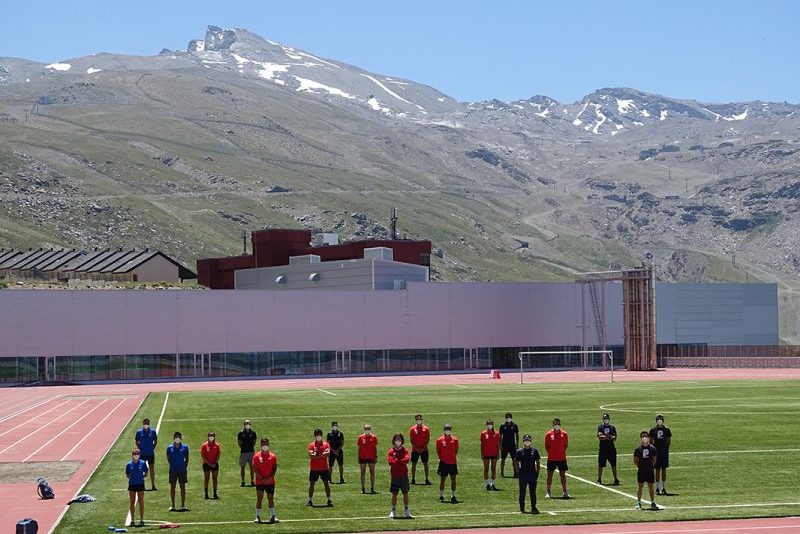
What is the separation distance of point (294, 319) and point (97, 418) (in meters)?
55.5

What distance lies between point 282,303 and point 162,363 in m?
13.6

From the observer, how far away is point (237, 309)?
387ft

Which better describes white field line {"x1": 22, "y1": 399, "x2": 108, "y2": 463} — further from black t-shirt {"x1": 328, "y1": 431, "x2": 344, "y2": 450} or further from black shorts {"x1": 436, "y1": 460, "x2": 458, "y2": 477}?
black shorts {"x1": 436, "y1": 460, "x2": 458, "y2": 477}

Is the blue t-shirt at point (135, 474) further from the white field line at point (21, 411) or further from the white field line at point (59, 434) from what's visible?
the white field line at point (21, 411)

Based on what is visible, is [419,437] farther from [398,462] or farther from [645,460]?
[645,460]

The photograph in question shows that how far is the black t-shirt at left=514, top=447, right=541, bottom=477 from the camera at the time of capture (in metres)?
31.8

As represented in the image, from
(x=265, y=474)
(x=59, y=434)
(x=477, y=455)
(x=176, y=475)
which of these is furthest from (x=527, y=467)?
(x=59, y=434)

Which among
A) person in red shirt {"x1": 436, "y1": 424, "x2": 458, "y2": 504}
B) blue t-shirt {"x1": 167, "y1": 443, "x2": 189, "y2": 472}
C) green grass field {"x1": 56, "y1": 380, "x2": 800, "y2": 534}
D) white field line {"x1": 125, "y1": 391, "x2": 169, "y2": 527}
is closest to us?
white field line {"x1": 125, "y1": 391, "x2": 169, "y2": 527}

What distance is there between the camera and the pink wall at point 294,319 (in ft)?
362

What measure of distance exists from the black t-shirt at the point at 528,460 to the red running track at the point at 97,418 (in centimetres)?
212

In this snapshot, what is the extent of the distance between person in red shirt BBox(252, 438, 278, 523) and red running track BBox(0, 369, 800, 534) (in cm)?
534

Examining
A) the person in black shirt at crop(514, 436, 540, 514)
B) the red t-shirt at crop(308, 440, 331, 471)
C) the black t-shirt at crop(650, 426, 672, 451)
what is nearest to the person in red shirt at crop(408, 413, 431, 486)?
the red t-shirt at crop(308, 440, 331, 471)

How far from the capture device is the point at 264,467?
103 feet

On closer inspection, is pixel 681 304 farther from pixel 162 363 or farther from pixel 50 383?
pixel 50 383
